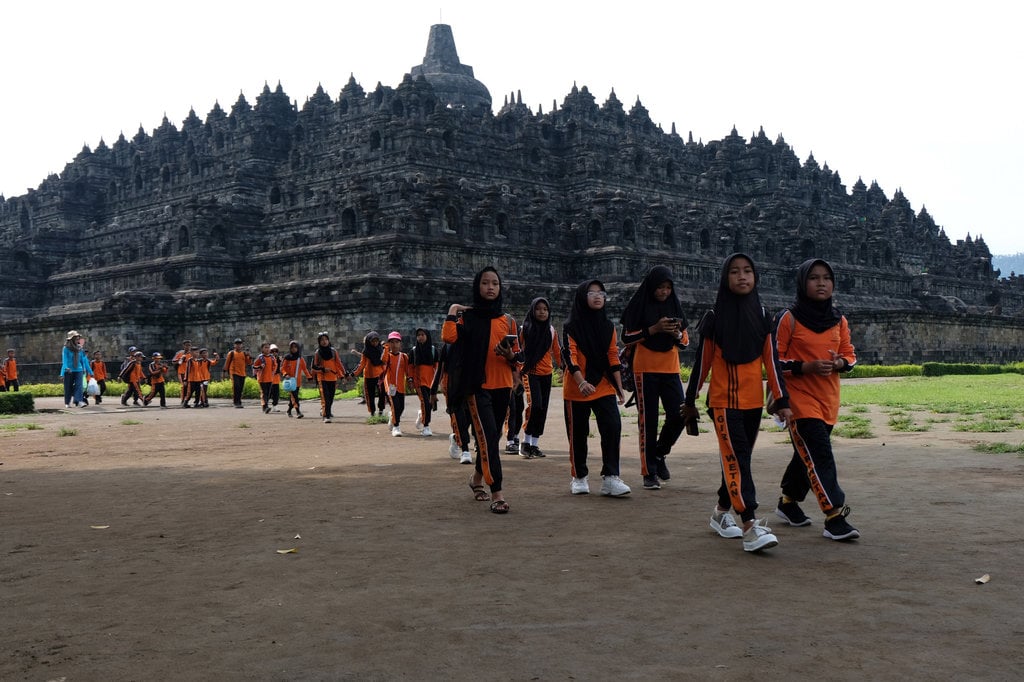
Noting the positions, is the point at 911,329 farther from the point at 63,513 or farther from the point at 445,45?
the point at 63,513

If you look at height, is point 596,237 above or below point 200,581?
above

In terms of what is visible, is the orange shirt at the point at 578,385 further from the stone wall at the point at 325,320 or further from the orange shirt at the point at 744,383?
the stone wall at the point at 325,320

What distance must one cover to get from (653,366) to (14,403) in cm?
1912

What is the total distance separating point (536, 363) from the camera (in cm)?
1300

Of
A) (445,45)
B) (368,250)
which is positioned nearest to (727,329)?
(368,250)

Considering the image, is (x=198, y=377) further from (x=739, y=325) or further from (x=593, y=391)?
(x=739, y=325)

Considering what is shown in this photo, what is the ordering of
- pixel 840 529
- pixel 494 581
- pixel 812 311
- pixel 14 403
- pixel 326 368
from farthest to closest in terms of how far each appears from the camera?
pixel 14 403
pixel 326 368
pixel 812 311
pixel 840 529
pixel 494 581

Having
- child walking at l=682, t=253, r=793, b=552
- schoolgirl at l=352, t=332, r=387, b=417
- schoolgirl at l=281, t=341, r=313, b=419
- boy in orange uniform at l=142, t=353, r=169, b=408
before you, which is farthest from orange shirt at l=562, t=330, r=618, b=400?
boy in orange uniform at l=142, t=353, r=169, b=408

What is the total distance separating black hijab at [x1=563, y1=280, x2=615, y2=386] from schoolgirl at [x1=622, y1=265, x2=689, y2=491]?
0.33 meters

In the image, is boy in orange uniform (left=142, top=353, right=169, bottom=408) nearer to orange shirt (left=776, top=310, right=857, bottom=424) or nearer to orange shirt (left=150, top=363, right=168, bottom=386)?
orange shirt (left=150, top=363, right=168, bottom=386)

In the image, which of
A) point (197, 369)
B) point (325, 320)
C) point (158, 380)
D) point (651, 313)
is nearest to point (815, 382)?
point (651, 313)

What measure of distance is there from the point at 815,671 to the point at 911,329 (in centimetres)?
4137

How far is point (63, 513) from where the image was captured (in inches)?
364

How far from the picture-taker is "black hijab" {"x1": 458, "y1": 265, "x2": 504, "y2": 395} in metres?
9.35
